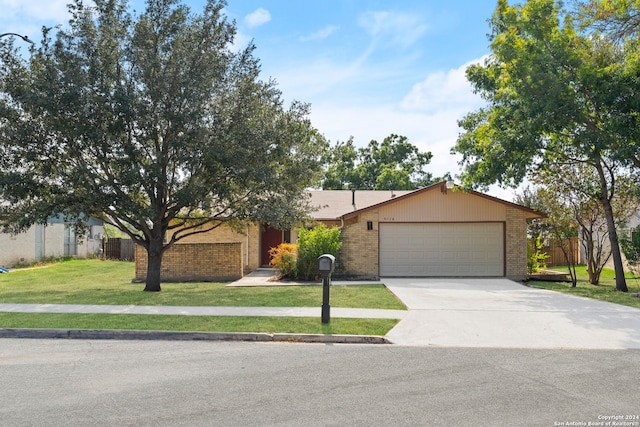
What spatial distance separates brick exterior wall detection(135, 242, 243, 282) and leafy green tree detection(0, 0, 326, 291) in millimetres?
3750

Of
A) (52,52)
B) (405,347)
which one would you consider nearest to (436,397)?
(405,347)

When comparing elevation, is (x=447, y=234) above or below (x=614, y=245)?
above

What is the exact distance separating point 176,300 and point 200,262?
662 centimetres

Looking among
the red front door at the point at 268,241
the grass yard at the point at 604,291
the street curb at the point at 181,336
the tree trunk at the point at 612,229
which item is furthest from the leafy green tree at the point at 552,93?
the red front door at the point at 268,241

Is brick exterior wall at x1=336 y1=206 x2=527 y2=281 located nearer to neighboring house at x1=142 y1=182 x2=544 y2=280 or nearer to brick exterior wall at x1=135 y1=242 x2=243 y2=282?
neighboring house at x1=142 y1=182 x2=544 y2=280

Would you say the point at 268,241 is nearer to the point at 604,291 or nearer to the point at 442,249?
the point at 442,249

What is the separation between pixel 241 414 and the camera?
491 cm

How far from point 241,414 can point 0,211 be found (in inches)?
524

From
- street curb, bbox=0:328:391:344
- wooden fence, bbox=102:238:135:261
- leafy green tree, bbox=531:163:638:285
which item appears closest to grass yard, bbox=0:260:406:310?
street curb, bbox=0:328:391:344

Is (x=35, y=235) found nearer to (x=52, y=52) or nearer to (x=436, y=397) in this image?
(x=52, y=52)

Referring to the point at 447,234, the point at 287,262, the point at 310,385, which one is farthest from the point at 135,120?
the point at 447,234

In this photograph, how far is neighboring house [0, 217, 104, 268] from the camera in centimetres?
2531

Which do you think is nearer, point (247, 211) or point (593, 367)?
point (593, 367)

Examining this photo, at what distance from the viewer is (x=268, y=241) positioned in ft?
80.9
